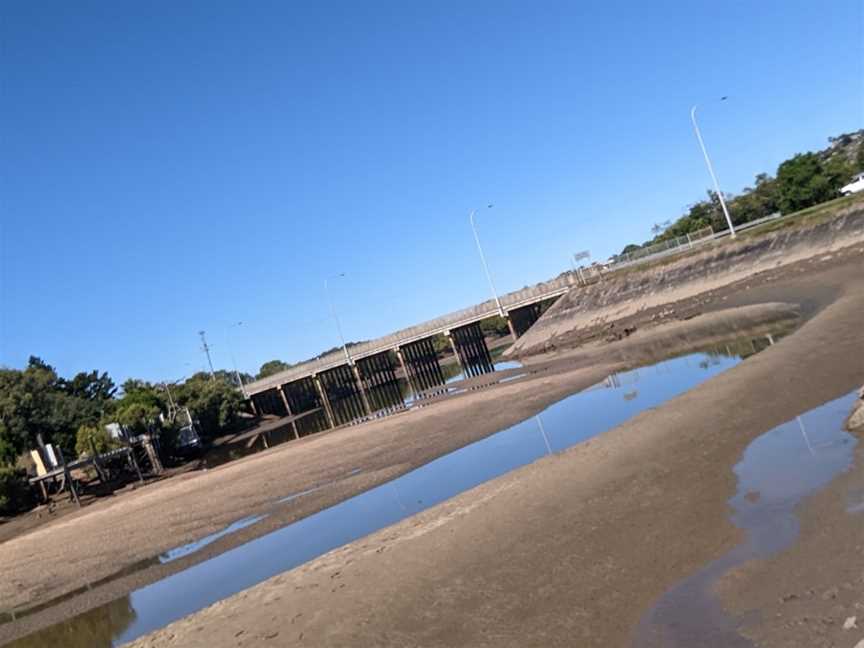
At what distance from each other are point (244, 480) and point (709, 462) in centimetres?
2722

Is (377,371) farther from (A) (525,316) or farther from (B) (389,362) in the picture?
(A) (525,316)

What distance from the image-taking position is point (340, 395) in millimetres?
121375

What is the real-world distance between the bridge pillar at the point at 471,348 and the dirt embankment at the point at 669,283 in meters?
12.2

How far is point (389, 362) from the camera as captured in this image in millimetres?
116938

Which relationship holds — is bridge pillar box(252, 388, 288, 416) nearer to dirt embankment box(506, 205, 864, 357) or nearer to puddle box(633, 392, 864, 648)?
dirt embankment box(506, 205, 864, 357)

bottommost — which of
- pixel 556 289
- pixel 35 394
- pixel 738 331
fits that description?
pixel 738 331

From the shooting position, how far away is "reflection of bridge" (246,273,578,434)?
3460 inches

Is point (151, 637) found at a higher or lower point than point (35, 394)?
lower

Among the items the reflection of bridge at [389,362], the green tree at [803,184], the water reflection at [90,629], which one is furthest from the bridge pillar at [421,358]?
the water reflection at [90,629]

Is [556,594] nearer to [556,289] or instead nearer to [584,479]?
[584,479]

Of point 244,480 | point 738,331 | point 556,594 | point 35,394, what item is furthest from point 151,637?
point 35,394

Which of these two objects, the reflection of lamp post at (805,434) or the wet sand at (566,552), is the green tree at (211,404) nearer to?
the wet sand at (566,552)

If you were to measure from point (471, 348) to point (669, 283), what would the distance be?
2239 inches

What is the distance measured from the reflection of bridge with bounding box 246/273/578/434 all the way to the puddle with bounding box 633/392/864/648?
6809cm
